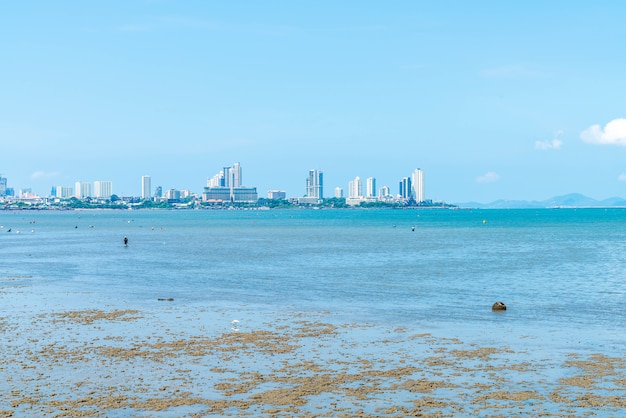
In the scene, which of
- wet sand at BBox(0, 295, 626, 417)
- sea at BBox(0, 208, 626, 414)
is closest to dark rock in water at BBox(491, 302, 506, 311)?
sea at BBox(0, 208, 626, 414)

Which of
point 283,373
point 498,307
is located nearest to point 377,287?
point 498,307

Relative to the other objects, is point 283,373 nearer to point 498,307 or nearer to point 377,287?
point 498,307

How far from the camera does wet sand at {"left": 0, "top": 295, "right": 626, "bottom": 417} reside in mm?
24156

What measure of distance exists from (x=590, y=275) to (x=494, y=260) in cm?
1892

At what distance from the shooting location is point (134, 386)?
26875 mm

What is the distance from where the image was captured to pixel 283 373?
2856cm

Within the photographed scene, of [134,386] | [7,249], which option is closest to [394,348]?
[134,386]

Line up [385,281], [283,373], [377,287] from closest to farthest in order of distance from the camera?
1. [283,373]
2. [377,287]
3. [385,281]

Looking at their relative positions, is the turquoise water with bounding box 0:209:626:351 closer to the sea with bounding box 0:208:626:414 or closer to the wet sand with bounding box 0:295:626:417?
the sea with bounding box 0:208:626:414

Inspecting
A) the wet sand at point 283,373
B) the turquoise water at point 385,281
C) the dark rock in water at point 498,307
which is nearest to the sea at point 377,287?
the turquoise water at point 385,281

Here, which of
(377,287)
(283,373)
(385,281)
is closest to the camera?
(283,373)

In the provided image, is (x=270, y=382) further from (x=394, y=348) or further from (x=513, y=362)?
(x=513, y=362)

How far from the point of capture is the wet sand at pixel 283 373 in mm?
24156

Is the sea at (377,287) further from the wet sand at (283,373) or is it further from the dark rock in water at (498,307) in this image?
the wet sand at (283,373)
